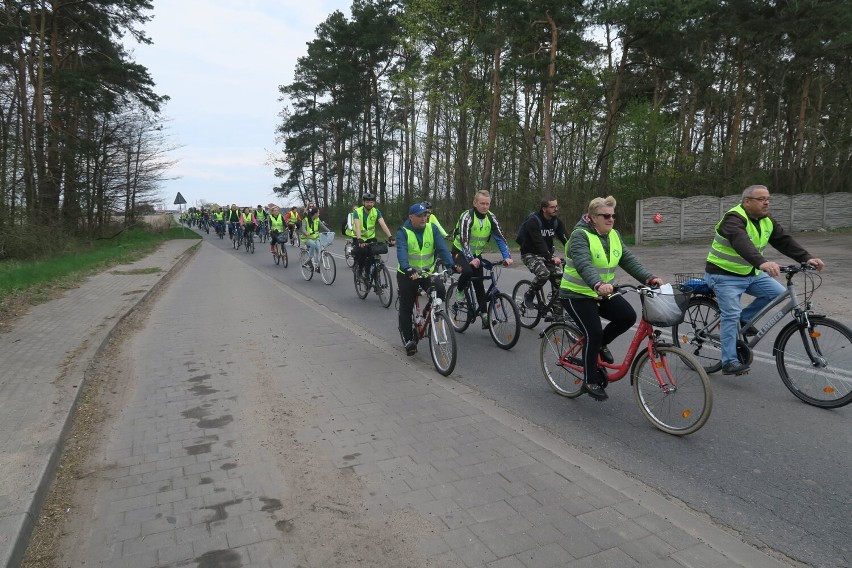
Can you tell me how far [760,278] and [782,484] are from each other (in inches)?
91.1

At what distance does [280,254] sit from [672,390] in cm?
1609

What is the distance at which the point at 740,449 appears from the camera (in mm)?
3998

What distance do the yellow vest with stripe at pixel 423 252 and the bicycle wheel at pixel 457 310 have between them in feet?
3.80

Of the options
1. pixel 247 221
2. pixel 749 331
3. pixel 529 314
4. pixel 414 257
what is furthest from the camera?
pixel 247 221

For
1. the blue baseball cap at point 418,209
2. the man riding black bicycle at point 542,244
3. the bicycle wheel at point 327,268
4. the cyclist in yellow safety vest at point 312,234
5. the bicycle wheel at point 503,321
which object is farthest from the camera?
the cyclist in yellow safety vest at point 312,234

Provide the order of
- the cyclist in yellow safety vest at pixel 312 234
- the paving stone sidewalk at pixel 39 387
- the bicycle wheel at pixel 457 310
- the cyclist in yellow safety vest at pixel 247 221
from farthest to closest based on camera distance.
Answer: the cyclist in yellow safety vest at pixel 247 221 < the cyclist in yellow safety vest at pixel 312 234 < the bicycle wheel at pixel 457 310 < the paving stone sidewalk at pixel 39 387

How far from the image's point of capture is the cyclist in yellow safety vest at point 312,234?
14.5m

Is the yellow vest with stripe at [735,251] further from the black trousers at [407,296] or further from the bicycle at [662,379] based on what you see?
the black trousers at [407,296]

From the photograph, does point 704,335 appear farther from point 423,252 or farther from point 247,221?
point 247,221

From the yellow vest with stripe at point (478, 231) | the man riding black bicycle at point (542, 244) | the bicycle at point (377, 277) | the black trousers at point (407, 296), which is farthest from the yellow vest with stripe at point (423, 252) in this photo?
the bicycle at point (377, 277)

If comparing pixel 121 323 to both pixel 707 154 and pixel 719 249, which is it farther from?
pixel 707 154

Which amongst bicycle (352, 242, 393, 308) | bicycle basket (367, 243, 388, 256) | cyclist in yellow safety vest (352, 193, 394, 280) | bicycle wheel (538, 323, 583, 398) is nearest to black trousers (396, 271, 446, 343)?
bicycle wheel (538, 323, 583, 398)

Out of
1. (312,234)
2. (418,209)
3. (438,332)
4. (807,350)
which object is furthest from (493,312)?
(312,234)

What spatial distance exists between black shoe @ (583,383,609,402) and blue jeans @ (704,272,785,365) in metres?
1.30
